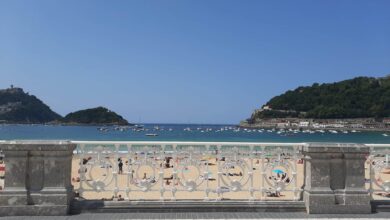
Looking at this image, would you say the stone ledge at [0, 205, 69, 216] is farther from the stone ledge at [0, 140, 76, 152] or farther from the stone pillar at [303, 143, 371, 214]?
the stone pillar at [303, 143, 371, 214]

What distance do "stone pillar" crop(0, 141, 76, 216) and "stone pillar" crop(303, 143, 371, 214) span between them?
12.8 feet

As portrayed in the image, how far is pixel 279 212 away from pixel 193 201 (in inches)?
55.7

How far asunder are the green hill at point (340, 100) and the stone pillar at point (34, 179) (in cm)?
14901

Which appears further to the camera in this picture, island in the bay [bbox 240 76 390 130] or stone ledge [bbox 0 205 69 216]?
island in the bay [bbox 240 76 390 130]

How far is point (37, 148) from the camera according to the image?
6.20 metres

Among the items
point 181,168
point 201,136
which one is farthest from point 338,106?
point 181,168

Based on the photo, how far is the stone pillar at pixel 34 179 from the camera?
6125 mm

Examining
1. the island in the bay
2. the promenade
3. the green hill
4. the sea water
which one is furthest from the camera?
the green hill

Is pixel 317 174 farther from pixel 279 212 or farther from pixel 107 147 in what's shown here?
pixel 107 147

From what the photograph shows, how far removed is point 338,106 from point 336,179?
504 feet

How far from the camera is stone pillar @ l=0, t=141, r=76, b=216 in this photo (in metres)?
6.12

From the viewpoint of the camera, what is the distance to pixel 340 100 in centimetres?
15312

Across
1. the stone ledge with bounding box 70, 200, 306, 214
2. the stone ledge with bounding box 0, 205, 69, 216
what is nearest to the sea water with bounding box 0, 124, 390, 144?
the stone ledge with bounding box 0, 205, 69, 216

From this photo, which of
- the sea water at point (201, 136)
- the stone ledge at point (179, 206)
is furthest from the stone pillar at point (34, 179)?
the sea water at point (201, 136)
